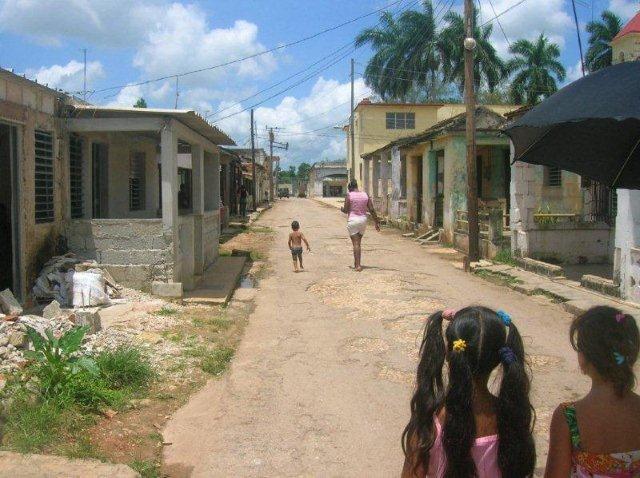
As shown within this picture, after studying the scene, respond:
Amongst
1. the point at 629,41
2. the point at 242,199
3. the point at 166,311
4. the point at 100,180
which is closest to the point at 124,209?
the point at 100,180

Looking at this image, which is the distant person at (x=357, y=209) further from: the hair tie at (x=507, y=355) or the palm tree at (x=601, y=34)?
the palm tree at (x=601, y=34)

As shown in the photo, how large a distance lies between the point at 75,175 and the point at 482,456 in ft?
31.0

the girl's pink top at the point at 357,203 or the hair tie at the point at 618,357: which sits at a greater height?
the girl's pink top at the point at 357,203

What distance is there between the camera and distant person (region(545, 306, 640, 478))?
2.20 m

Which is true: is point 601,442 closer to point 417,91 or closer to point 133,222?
point 133,222

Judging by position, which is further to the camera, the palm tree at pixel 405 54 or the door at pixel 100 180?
the palm tree at pixel 405 54

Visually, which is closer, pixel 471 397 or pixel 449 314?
pixel 471 397

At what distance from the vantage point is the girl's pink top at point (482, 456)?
7.55 ft

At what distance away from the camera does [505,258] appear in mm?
14195

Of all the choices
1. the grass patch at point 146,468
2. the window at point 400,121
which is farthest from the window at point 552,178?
the window at point 400,121

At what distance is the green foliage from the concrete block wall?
3.73m

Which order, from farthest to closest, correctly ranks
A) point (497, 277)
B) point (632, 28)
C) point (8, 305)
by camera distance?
point (632, 28) < point (497, 277) < point (8, 305)

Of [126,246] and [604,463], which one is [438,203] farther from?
[604,463]

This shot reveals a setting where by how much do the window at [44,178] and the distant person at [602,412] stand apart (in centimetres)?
829
